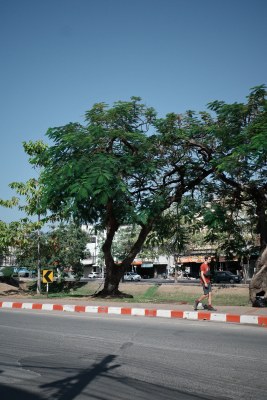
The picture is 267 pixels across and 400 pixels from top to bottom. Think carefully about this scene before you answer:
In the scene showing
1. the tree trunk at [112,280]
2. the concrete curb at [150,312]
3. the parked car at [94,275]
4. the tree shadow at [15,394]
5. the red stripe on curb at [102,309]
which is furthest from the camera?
the parked car at [94,275]

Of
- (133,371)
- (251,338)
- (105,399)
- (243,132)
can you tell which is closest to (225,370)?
(133,371)

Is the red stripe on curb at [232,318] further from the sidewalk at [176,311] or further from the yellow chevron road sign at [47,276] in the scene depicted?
the yellow chevron road sign at [47,276]

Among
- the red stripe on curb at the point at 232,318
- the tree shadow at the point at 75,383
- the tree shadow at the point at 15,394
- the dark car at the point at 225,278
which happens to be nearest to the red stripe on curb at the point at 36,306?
the red stripe on curb at the point at 232,318

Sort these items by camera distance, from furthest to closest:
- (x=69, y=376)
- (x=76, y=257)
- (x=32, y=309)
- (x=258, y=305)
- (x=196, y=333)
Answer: (x=76, y=257)
(x=32, y=309)
(x=258, y=305)
(x=196, y=333)
(x=69, y=376)

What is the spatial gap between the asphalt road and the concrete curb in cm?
166

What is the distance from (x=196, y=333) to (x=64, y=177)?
8.87 meters

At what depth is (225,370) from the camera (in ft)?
19.3

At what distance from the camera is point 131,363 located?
20.8 feet

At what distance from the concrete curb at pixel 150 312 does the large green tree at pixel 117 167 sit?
3659 mm

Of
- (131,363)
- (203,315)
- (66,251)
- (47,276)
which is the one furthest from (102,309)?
(66,251)

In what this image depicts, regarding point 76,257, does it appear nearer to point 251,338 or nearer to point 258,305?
point 258,305

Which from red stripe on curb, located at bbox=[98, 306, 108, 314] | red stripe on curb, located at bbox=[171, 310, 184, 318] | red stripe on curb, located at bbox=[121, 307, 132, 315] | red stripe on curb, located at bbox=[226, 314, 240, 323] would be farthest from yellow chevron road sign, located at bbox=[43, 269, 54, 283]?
red stripe on curb, located at bbox=[226, 314, 240, 323]

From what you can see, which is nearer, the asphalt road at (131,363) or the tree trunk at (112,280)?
the asphalt road at (131,363)

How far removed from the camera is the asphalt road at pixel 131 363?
4.91 meters
